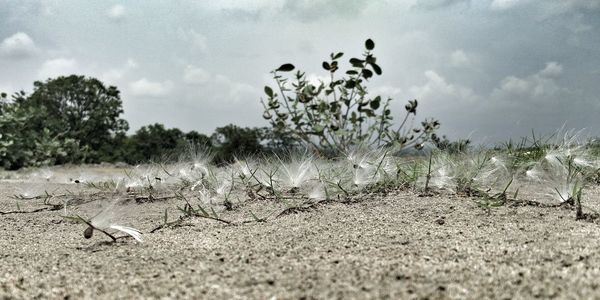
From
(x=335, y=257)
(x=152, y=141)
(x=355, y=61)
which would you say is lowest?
(x=335, y=257)

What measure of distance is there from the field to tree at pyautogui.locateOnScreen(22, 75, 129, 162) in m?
12.1

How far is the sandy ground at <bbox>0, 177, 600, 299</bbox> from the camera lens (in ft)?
4.57

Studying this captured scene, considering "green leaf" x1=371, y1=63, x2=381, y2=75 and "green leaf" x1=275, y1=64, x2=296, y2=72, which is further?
"green leaf" x1=275, y1=64, x2=296, y2=72

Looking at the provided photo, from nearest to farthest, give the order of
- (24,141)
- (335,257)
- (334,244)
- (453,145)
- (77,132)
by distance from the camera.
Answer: (335,257), (334,244), (453,145), (24,141), (77,132)

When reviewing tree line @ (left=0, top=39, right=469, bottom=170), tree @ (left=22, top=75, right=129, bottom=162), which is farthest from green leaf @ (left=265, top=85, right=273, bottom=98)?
tree @ (left=22, top=75, right=129, bottom=162)

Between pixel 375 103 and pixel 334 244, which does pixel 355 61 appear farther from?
pixel 334 244

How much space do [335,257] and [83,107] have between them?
48.3 ft

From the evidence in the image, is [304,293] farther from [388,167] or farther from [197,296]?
[388,167]

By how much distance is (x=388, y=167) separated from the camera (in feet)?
10.9

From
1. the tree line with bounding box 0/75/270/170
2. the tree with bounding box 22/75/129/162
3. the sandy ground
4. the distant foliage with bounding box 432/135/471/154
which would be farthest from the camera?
the tree with bounding box 22/75/129/162

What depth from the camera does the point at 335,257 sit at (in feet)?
5.57

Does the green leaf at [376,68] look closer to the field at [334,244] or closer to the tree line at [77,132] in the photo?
the field at [334,244]

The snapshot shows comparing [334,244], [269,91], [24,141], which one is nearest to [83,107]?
[24,141]

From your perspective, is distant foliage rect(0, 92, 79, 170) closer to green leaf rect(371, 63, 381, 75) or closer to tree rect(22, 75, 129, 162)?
tree rect(22, 75, 129, 162)
